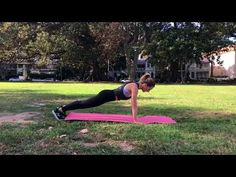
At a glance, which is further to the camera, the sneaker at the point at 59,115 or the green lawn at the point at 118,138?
the sneaker at the point at 59,115

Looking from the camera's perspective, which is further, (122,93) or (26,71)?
(26,71)

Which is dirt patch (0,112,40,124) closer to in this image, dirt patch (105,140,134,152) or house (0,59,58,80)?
dirt patch (105,140,134,152)

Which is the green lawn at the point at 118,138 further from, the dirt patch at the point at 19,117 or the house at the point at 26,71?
the house at the point at 26,71

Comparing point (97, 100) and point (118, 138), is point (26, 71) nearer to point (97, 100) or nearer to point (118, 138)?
point (97, 100)

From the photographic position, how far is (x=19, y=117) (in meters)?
10.0

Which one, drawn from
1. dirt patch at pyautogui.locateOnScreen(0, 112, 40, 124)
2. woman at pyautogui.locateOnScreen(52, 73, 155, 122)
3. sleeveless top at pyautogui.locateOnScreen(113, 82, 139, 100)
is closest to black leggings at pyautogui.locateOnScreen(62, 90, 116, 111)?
woman at pyautogui.locateOnScreen(52, 73, 155, 122)

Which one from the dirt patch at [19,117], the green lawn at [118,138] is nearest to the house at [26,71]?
the dirt patch at [19,117]

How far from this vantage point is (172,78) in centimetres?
4950

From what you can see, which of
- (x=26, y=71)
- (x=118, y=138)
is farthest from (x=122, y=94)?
Answer: (x=26, y=71)

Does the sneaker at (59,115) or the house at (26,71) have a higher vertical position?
the house at (26,71)

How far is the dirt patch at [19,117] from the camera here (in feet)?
30.4
